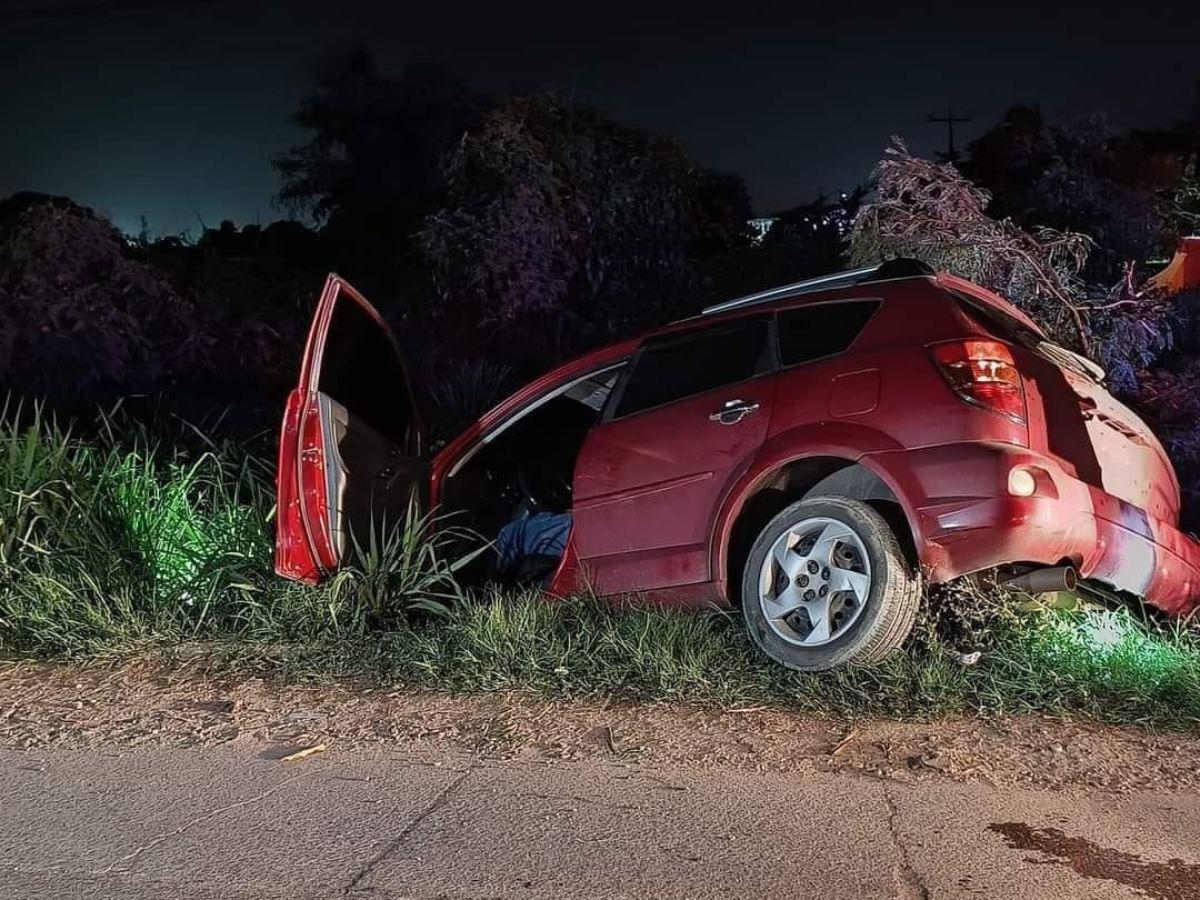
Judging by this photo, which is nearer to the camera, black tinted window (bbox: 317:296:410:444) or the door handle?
the door handle

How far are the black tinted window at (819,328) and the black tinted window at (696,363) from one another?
11 centimetres

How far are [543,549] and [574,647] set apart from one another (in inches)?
69.2

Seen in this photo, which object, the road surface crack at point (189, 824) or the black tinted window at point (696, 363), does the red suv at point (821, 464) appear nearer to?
the black tinted window at point (696, 363)

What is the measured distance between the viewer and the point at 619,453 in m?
5.84

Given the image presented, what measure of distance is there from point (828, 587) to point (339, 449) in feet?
8.08

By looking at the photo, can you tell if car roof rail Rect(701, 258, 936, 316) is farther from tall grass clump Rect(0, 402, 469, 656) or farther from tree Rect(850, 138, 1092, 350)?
tree Rect(850, 138, 1092, 350)

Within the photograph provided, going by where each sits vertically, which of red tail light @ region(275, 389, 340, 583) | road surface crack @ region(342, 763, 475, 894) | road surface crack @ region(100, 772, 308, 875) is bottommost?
road surface crack @ region(342, 763, 475, 894)

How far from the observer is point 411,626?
5.94m

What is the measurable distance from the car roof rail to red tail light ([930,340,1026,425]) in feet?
1.90

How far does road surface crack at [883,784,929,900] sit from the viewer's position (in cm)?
335

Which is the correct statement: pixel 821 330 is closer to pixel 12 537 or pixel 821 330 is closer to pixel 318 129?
pixel 12 537

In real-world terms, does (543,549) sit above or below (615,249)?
below

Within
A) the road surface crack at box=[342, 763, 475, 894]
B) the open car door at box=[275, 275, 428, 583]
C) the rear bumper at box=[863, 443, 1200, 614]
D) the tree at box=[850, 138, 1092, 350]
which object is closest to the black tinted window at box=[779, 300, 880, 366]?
the rear bumper at box=[863, 443, 1200, 614]

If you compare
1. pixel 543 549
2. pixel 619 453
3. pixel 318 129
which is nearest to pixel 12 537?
pixel 543 549
